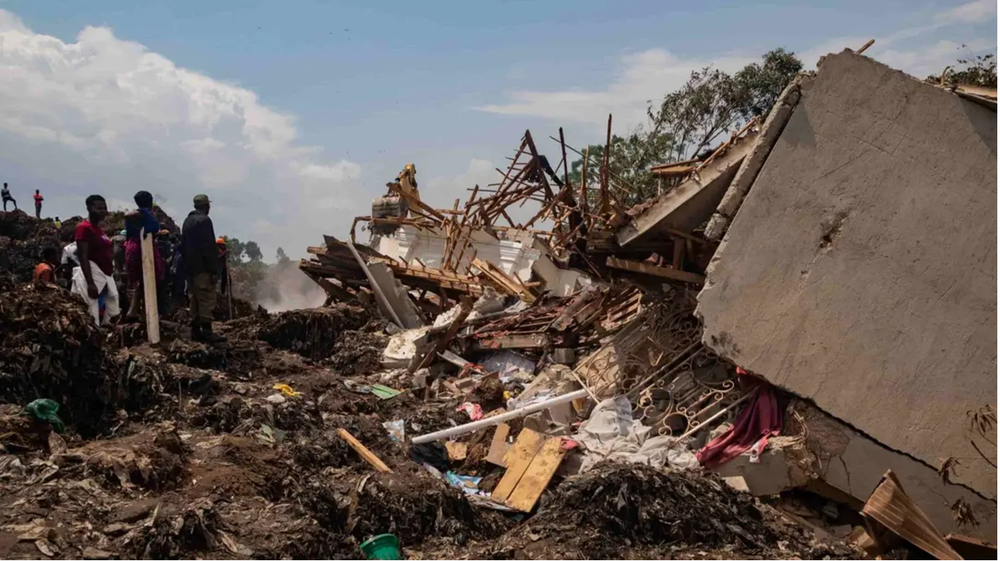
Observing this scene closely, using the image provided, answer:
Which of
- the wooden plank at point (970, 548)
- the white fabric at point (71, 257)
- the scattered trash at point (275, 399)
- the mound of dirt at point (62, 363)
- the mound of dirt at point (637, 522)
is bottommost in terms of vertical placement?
the wooden plank at point (970, 548)

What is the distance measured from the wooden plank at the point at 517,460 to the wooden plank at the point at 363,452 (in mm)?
831

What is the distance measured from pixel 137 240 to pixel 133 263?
28cm

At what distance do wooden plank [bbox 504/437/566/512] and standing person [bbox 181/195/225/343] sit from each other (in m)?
4.43

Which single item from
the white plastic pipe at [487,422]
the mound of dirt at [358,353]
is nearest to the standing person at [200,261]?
the mound of dirt at [358,353]

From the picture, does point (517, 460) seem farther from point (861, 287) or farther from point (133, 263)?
point (133, 263)

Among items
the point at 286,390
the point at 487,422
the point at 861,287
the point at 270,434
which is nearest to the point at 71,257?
the point at 286,390

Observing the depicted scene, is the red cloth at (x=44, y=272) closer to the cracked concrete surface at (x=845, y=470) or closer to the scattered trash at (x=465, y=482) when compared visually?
the scattered trash at (x=465, y=482)

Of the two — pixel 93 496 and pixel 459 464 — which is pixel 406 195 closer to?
pixel 459 464

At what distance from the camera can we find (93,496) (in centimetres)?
440

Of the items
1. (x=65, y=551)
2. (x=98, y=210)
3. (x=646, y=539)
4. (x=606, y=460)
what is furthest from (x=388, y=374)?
(x=65, y=551)

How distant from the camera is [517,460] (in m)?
6.58

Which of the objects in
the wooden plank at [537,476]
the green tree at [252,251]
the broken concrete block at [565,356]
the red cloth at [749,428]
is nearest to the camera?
the wooden plank at [537,476]

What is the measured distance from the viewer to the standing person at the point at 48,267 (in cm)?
816

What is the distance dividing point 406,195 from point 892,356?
35.3 feet
